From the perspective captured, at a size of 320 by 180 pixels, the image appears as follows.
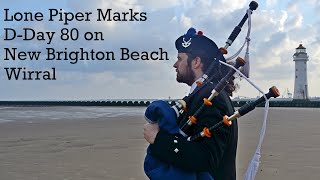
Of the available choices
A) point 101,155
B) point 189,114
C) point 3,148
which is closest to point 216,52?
point 189,114

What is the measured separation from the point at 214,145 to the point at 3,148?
522 inches

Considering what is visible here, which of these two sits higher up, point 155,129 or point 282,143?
point 155,129

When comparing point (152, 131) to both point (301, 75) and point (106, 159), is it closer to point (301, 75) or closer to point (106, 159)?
point (106, 159)

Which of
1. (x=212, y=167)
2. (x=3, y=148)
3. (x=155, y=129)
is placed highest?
(x=155, y=129)

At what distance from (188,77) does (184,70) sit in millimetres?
54

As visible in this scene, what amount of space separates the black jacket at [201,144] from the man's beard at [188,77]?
0.12 m

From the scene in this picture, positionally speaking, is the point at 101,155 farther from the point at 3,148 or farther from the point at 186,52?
the point at 186,52

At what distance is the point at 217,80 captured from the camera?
293cm

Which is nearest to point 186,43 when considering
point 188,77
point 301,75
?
point 188,77

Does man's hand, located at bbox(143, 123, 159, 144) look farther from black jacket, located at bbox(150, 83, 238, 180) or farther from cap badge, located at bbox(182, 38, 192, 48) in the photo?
cap badge, located at bbox(182, 38, 192, 48)

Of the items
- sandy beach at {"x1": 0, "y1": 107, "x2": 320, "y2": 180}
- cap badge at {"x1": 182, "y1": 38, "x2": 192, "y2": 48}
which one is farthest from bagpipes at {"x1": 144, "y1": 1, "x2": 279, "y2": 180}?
sandy beach at {"x1": 0, "y1": 107, "x2": 320, "y2": 180}

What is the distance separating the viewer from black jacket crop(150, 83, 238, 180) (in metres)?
2.64

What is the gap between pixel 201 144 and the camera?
2.66 meters

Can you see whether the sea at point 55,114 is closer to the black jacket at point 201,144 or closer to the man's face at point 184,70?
the man's face at point 184,70
